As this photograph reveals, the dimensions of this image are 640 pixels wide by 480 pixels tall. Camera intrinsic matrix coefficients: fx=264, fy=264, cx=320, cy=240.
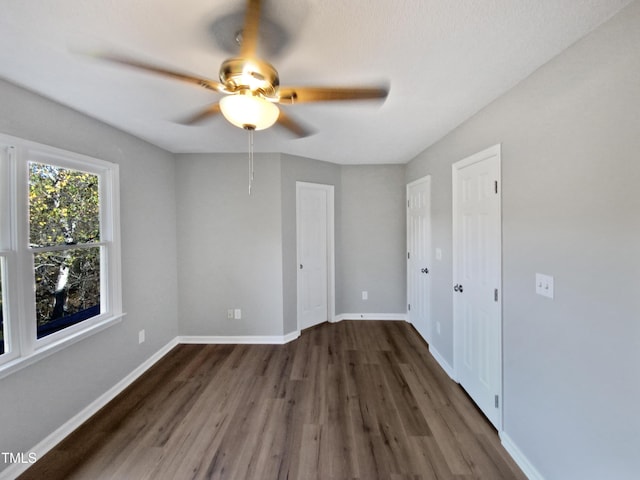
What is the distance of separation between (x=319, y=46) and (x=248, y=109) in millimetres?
478

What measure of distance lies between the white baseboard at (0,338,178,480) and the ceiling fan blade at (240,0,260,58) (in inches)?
104

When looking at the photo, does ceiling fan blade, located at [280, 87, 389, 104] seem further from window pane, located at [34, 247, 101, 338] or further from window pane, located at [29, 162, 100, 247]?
window pane, located at [34, 247, 101, 338]

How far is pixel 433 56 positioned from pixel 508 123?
789mm

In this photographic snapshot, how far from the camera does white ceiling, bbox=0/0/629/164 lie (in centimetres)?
106

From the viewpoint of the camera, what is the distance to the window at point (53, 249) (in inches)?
63.9

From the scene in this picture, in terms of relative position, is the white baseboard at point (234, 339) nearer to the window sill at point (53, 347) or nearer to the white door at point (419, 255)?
the window sill at point (53, 347)

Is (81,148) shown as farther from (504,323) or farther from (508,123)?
(504,323)

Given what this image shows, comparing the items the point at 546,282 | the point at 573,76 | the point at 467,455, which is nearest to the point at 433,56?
the point at 573,76

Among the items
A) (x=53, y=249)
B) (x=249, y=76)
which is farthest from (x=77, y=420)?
(x=249, y=76)

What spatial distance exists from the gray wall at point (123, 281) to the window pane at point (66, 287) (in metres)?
0.22

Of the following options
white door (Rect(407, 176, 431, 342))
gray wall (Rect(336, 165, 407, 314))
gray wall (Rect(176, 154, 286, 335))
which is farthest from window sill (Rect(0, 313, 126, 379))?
white door (Rect(407, 176, 431, 342))

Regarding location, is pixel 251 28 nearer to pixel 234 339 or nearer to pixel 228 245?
pixel 228 245

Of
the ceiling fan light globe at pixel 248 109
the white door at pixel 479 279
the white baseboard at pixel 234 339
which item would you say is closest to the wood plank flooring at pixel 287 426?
the white door at pixel 479 279

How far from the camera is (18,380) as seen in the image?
1613mm
